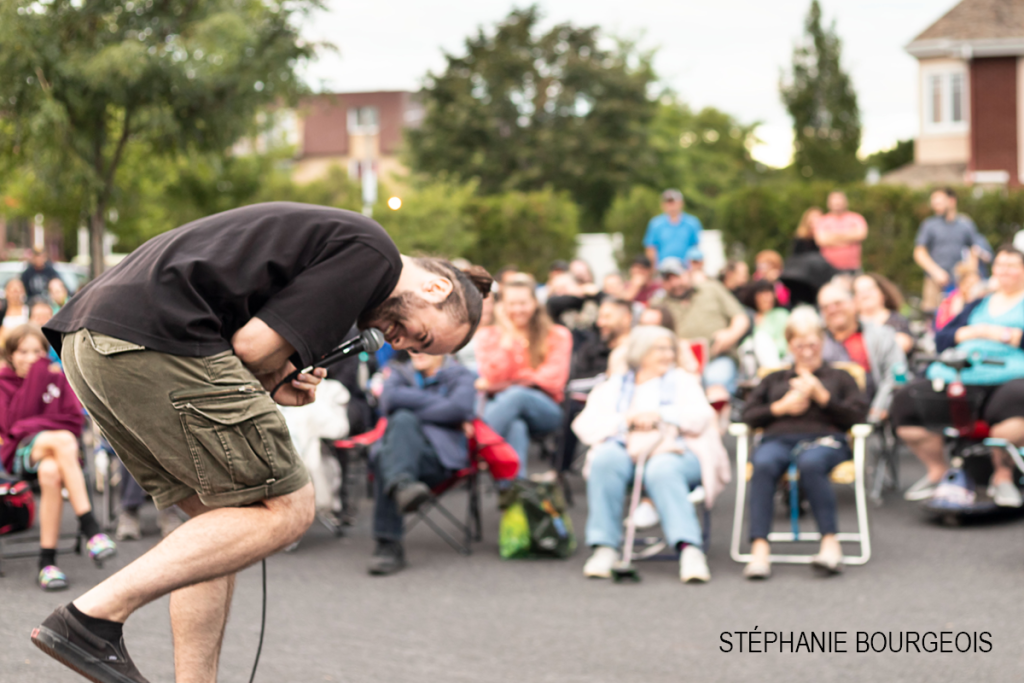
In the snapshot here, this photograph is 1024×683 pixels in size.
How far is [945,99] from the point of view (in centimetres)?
3238

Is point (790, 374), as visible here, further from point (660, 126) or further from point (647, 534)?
point (660, 126)

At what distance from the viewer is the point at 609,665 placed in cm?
442

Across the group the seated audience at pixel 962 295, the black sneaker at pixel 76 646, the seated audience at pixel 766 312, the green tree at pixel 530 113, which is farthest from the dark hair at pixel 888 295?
the green tree at pixel 530 113

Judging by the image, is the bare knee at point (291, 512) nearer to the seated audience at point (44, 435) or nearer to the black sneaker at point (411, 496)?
the black sneaker at point (411, 496)

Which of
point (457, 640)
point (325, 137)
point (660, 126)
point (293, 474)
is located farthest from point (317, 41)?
point (325, 137)

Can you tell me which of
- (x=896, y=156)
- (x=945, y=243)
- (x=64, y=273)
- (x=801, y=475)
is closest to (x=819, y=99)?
(x=896, y=156)

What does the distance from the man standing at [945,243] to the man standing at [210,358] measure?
1052cm

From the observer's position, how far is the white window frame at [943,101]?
32062mm

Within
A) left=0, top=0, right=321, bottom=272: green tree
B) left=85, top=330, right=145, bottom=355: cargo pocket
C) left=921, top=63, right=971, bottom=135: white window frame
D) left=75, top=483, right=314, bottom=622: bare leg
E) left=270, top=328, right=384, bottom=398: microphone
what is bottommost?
left=75, top=483, right=314, bottom=622: bare leg

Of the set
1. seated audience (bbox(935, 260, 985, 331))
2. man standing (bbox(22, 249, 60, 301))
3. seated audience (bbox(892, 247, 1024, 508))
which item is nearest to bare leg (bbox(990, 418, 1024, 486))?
seated audience (bbox(892, 247, 1024, 508))

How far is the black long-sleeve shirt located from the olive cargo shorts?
4.17m

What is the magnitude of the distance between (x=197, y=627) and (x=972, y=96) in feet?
100

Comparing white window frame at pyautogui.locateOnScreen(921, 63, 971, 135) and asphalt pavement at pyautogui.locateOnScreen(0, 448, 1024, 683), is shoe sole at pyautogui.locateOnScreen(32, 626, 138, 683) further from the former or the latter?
white window frame at pyautogui.locateOnScreen(921, 63, 971, 135)

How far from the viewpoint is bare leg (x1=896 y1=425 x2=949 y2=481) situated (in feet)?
24.6
